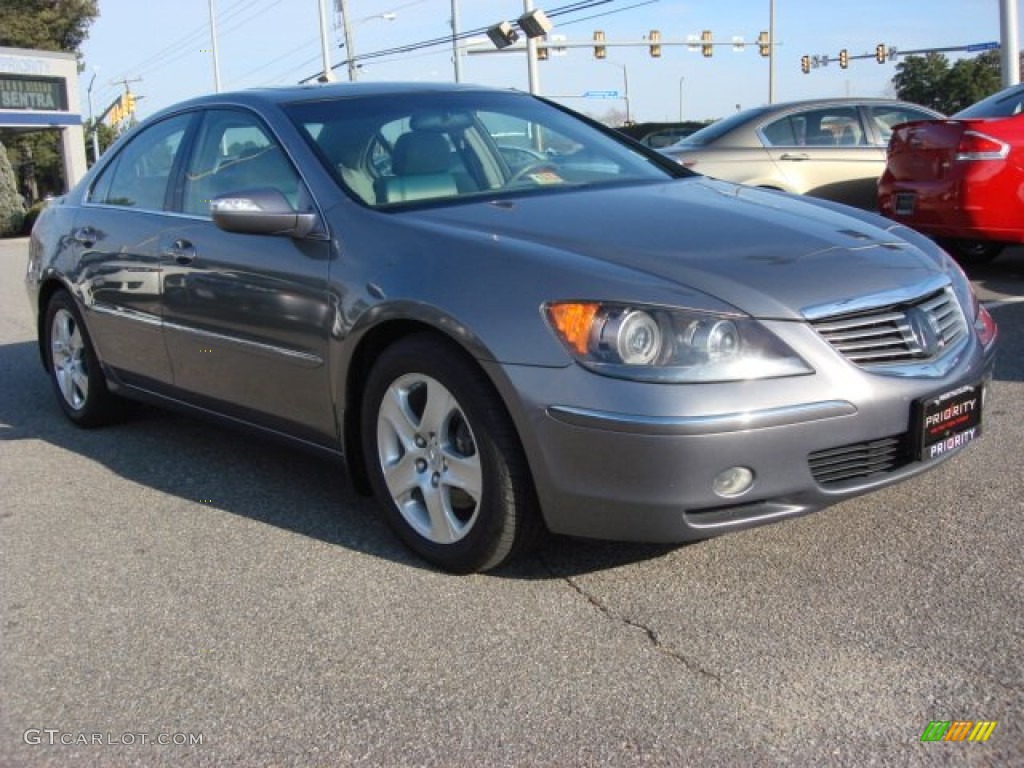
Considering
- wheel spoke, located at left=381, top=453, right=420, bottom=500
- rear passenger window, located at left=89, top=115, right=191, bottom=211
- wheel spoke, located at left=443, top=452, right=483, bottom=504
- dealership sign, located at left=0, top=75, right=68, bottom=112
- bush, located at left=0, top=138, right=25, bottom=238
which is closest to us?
wheel spoke, located at left=443, top=452, right=483, bottom=504

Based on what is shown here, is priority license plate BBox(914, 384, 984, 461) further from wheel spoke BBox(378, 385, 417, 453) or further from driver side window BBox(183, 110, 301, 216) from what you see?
driver side window BBox(183, 110, 301, 216)

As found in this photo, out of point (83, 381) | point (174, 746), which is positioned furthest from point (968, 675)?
point (83, 381)

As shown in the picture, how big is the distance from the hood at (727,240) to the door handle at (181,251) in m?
1.15

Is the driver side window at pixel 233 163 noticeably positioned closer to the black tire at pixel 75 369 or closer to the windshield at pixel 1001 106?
the black tire at pixel 75 369

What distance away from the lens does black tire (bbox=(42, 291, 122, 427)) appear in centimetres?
529

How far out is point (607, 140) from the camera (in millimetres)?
4688

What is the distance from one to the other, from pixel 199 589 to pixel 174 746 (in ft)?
2.98

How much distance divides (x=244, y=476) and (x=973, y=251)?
6.69 meters

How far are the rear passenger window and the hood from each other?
1.68 meters

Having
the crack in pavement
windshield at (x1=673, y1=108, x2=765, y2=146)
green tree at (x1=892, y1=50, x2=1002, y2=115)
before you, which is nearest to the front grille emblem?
the crack in pavement

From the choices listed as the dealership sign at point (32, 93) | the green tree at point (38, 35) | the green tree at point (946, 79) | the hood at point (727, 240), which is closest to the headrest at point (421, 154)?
the hood at point (727, 240)

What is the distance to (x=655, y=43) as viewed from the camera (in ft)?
133

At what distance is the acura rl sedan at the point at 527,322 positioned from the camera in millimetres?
2885

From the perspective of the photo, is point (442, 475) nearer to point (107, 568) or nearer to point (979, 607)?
point (107, 568)
